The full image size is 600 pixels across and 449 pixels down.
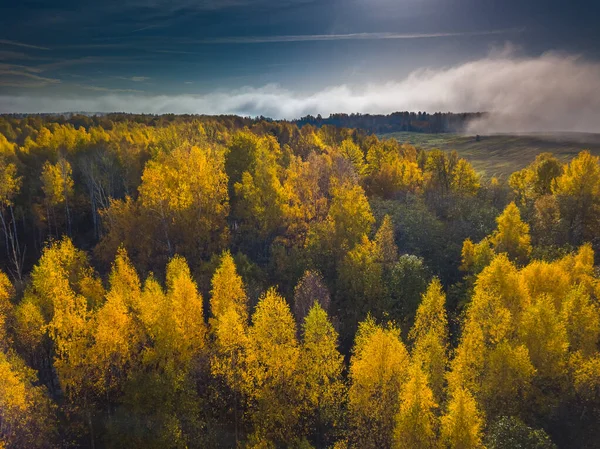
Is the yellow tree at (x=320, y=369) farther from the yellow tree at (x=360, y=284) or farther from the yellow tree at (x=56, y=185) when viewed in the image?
the yellow tree at (x=56, y=185)

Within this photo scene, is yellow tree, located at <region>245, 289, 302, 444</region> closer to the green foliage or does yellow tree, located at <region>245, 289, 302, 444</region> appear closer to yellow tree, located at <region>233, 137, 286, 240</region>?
the green foliage

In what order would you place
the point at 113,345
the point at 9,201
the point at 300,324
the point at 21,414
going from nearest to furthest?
the point at 21,414 < the point at 113,345 < the point at 300,324 < the point at 9,201

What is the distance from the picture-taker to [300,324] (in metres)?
44.0

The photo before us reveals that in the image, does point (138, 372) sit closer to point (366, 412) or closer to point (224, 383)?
point (224, 383)

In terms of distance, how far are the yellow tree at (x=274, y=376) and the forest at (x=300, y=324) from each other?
0.60 feet

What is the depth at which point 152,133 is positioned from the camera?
4412 inches

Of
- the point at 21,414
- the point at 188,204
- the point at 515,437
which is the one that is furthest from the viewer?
the point at 188,204

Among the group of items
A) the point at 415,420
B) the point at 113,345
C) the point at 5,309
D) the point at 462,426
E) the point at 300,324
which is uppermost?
the point at 5,309

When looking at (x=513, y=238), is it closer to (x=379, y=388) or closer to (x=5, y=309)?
(x=379, y=388)

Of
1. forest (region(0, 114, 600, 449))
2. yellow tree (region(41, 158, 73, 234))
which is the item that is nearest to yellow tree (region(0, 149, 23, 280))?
forest (region(0, 114, 600, 449))

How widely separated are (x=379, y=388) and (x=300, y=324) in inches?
597

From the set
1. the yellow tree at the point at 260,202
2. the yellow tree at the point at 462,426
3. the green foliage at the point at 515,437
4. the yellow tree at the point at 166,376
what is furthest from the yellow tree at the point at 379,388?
the yellow tree at the point at 260,202

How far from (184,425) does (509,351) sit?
91.3 ft

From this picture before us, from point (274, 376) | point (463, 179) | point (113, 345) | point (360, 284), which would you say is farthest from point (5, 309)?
point (463, 179)
